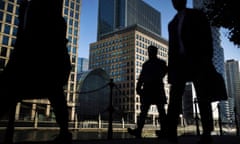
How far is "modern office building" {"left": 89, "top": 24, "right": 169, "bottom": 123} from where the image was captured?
76188 mm

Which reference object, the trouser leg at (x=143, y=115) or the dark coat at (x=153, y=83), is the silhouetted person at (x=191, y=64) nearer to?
the dark coat at (x=153, y=83)

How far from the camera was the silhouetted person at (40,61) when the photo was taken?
245 cm

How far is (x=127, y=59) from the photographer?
82062mm

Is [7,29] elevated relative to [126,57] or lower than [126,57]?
lower

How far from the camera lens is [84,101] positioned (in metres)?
60.9

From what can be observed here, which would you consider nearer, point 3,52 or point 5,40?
point 3,52

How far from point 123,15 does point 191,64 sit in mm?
119621

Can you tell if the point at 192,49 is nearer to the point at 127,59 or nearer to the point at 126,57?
the point at 127,59

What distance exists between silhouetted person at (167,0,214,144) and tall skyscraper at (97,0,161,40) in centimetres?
11299

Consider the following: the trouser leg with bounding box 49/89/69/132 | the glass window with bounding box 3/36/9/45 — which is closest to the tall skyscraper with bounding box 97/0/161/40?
the glass window with bounding box 3/36/9/45

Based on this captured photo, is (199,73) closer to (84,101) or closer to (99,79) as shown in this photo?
(84,101)

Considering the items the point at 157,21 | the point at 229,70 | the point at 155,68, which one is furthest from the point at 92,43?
the point at 229,70

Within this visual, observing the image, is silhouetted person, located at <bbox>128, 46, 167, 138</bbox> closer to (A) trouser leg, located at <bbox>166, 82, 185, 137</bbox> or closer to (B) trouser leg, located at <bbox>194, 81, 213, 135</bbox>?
(A) trouser leg, located at <bbox>166, 82, 185, 137</bbox>

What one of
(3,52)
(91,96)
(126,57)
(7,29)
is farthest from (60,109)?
(126,57)
